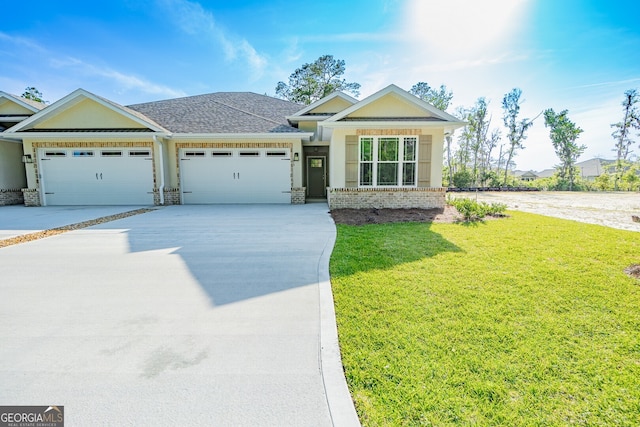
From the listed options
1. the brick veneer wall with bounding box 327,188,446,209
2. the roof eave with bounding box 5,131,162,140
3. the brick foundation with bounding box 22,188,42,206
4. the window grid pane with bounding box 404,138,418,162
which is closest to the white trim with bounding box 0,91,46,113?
the roof eave with bounding box 5,131,162,140

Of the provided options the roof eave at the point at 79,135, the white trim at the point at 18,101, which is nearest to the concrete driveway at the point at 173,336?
the roof eave at the point at 79,135

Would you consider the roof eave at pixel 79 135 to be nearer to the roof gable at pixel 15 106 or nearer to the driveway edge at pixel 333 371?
the roof gable at pixel 15 106

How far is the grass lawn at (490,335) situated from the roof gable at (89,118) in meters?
11.4

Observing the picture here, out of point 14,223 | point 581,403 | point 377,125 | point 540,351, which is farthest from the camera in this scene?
point 377,125

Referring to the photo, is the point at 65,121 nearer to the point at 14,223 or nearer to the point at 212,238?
the point at 14,223

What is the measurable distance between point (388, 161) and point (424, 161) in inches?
51.1

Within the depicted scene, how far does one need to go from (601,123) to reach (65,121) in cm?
4611

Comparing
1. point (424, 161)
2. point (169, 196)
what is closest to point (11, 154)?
point (169, 196)

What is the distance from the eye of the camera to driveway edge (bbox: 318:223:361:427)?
1.75 m

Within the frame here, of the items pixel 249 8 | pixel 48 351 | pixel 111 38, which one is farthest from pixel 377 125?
pixel 111 38

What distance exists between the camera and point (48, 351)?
7.96 feet

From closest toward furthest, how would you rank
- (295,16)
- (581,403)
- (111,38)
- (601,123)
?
(581,403)
(295,16)
(111,38)
(601,123)

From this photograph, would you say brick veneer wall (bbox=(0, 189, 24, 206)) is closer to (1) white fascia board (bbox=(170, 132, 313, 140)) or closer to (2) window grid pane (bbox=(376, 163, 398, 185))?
(1) white fascia board (bbox=(170, 132, 313, 140))

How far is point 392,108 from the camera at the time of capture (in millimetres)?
10266
